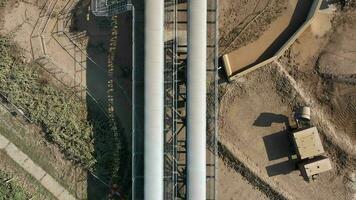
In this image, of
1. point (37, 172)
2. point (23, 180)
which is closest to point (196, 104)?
point (37, 172)

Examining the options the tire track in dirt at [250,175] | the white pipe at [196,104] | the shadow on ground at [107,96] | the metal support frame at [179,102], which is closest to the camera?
the white pipe at [196,104]

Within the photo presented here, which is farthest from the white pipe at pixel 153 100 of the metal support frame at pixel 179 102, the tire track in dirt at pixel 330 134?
the tire track in dirt at pixel 330 134

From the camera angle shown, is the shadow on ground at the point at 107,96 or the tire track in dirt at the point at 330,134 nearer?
the shadow on ground at the point at 107,96

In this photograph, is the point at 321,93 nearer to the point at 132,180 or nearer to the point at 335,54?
the point at 335,54

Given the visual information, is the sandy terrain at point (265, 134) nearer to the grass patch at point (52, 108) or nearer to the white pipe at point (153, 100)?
the white pipe at point (153, 100)

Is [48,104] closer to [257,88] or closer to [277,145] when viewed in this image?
[257,88]

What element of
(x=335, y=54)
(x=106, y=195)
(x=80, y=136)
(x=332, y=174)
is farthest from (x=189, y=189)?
(x=335, y=54)
